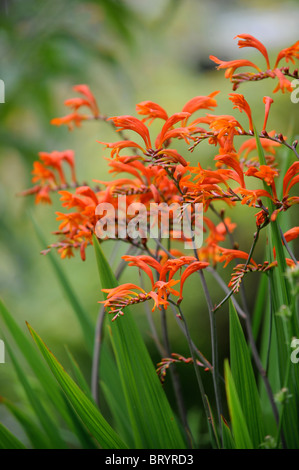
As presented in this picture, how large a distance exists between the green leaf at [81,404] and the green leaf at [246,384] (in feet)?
0.40

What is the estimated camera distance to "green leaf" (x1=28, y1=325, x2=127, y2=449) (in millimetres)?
425

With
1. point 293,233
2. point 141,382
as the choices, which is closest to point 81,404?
point 141,382

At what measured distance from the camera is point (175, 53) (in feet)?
6.78

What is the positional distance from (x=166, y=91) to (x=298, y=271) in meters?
1.37

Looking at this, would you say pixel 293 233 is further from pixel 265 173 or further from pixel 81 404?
pixel 81 404

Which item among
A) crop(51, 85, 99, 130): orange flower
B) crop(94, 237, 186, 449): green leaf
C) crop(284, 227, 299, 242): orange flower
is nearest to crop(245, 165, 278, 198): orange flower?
crop(284, 227, 299, 242): orange flower

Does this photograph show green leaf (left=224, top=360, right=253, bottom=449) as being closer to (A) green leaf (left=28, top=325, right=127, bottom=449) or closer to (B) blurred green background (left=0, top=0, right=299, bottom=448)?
(A) green leaf (left=28, top=325, right=127, bottom=449)

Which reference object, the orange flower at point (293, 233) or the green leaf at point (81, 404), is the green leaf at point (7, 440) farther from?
the orange flower at point (293, 233)

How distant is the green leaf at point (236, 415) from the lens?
377 millimetres

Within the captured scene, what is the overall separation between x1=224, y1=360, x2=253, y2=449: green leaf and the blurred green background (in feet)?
0.76

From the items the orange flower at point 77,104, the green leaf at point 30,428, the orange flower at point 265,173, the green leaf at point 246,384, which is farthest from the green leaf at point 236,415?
the orange flower at point 77,104

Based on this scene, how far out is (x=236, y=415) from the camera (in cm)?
39

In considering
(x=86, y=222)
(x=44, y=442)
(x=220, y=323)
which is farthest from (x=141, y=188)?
(x=220, y=323)
